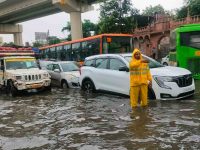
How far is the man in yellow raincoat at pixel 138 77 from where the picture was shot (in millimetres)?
9547

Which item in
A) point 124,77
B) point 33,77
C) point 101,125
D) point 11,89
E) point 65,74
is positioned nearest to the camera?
point 101,125

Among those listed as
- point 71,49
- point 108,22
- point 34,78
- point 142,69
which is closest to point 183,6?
point 108,22

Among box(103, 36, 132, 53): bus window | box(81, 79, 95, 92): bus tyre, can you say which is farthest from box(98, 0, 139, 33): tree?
box(81, 79, 95, 92): bus tyre

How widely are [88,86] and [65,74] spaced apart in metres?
3.46

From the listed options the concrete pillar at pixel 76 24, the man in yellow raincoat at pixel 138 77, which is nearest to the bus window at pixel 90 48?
the concrete pillar at pixel 76 24

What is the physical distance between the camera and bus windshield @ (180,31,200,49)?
1612cm

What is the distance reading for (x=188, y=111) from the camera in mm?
9148

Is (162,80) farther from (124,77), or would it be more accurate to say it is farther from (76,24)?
(76,24)

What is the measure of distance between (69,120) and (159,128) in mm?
2626

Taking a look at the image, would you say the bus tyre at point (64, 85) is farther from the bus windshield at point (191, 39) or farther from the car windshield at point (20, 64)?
the bus windshield at point (191, 39)

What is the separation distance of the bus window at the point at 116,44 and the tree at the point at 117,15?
17.6 m

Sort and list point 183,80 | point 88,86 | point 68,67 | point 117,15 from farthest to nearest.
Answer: point 117,15 → point 68,67 → point 88,86 → point 183,80

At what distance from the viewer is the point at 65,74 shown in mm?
16797

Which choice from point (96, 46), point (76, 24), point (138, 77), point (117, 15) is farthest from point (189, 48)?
point (117, 15)
